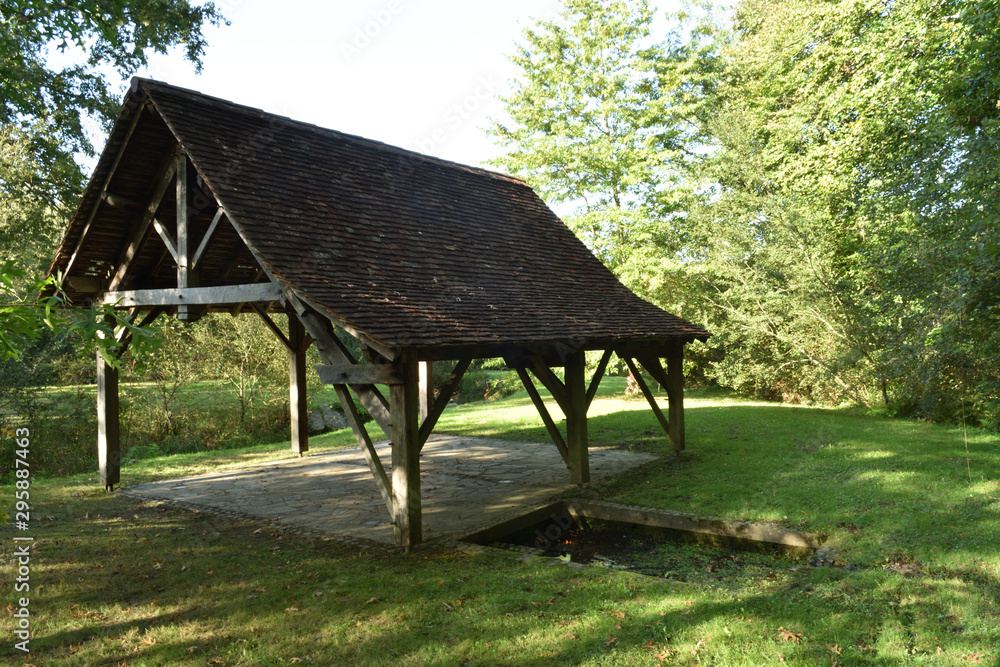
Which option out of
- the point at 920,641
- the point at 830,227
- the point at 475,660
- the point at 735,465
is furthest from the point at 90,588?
the point at 830,227

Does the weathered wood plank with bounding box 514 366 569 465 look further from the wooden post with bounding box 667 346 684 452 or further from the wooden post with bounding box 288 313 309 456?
the wooden post with bounding box 288 313 309 456

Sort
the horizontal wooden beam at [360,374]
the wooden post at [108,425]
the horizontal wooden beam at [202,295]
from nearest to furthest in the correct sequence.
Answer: the horizontal wooden beam at [360,374] < the horizontal wooden beam at [202,295] < the wooden post at [108,425]

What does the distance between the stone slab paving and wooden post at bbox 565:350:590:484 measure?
31cm

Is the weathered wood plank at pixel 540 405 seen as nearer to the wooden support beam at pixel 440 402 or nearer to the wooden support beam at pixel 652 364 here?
the wooden support beam at pixel 440 402

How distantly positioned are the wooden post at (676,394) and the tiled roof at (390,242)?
0.61 metres

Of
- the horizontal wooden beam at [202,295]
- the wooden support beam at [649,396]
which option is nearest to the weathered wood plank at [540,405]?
the wooden support beam at [649,396]

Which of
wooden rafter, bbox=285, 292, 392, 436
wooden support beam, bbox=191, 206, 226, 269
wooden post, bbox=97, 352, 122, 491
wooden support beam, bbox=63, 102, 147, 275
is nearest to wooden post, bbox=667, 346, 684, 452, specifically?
wooden rafter, bbox=285, 292, 392, 436

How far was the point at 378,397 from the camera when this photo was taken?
639 centimetres

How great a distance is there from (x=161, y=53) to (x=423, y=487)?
477 inches

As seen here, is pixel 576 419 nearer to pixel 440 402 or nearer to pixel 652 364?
pixel 652 364

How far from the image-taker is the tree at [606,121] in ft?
69.5

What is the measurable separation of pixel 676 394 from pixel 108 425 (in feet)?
29.8

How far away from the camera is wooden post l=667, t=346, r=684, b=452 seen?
10.9 m

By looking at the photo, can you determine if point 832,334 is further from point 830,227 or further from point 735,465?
point 735,465
